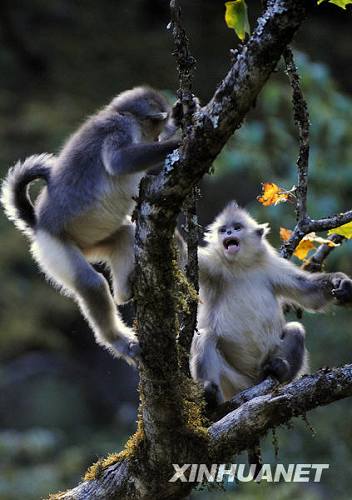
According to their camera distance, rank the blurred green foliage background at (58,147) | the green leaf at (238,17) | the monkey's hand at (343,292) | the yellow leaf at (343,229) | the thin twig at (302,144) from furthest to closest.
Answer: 1. the blurred green foliage background at (58,147)
2. the monkey's hand at (343,292)
3. the thin twig at (302,144)
4. the yellow leaf at (343,229)
5. the green leaf at (238,17)

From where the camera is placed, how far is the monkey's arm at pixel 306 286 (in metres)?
4.12

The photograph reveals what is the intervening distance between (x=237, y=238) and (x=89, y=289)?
0.83 m

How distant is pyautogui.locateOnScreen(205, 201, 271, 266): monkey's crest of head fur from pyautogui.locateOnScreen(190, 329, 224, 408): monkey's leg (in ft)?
1.38

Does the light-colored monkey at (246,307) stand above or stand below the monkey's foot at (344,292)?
above

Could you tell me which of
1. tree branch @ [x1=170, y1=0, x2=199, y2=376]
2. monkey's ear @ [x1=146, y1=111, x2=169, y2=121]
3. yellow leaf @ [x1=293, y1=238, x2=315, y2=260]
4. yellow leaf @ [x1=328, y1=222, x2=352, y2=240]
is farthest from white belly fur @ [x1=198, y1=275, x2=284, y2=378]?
yellow leaf @ [x1=328, y1=222, x2=352, y2=240]

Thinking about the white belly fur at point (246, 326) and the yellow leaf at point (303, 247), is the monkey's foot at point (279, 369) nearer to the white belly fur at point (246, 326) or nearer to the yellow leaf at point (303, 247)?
the white belly fur at point (246, 326)

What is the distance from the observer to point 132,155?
3818 mm

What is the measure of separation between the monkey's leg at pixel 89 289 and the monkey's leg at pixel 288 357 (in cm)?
69

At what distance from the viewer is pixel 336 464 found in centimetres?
841

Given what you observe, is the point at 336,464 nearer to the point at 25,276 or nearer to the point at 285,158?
the point at 285,158

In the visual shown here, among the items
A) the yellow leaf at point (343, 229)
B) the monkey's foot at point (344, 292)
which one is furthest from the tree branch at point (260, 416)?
the monkey's foot at point (344, 292)

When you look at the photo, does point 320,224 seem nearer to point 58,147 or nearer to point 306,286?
point 306,286

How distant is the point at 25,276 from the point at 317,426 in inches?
183

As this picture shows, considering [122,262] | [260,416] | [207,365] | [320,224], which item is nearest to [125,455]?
[260,416]
